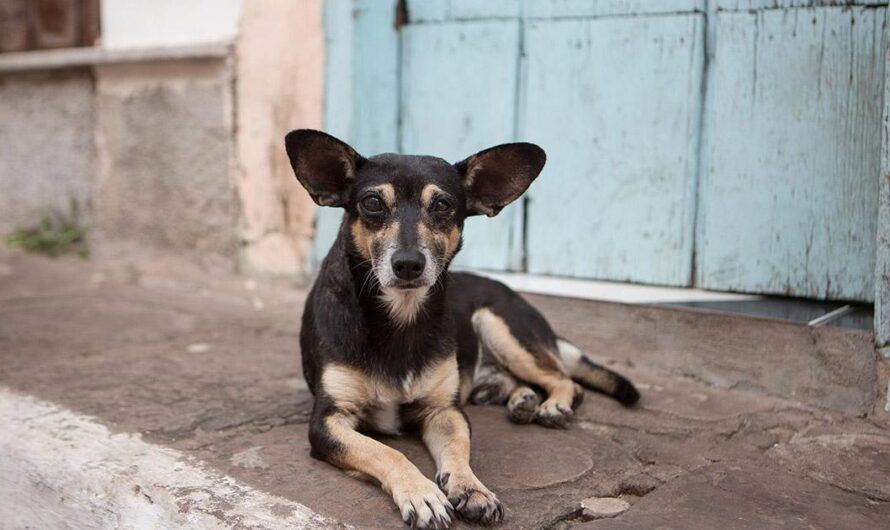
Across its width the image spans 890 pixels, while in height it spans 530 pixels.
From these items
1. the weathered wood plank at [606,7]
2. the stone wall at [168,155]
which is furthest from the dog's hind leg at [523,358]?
the stone wall at [168,155]

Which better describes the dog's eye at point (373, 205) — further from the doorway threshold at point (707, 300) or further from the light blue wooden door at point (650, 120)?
the light blue wooden door at point (650, 120)

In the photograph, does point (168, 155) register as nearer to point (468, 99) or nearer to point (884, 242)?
point (468, 99)

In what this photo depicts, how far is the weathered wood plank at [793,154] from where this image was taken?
11.6ft

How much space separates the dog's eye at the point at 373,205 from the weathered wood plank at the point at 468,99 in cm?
182

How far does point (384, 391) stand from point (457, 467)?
42cm

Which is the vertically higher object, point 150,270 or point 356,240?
point 356,240

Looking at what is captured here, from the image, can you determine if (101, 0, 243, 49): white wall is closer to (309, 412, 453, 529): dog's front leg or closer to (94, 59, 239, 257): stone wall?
(94, 59, 239, 257): stone wall

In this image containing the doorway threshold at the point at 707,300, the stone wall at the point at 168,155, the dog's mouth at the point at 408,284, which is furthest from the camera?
the stone wall at the point at 168,155

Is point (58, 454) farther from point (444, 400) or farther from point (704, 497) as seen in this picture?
point (704, 497)

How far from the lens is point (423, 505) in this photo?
2324mm

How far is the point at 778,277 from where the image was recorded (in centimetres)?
376

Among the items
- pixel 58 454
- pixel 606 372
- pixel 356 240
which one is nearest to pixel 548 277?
pixel 606 372

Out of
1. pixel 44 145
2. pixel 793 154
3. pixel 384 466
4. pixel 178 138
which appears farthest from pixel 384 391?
pixel 44 145

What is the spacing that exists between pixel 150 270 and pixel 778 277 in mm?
3881
